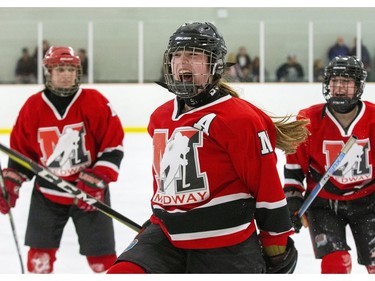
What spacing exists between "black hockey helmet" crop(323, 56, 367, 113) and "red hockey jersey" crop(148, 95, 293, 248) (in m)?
0.84

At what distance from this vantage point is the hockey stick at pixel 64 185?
2.45m

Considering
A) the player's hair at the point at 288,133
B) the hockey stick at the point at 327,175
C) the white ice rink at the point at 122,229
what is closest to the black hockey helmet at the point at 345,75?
the hockey stick at the point at 327,175

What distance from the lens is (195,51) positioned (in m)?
1.80

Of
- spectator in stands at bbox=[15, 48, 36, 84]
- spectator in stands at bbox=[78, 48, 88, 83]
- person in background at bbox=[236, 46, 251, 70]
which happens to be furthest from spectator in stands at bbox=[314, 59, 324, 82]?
spectator in stands at bbox=[15, 48, 36, 84]

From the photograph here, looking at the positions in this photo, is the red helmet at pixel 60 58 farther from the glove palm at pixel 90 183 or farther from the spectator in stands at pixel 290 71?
the spectator in stands at pixel 290 71

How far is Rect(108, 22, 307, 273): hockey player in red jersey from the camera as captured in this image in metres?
1.74

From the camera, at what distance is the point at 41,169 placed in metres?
2.52

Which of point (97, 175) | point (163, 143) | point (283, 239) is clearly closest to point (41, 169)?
point (97, 175)

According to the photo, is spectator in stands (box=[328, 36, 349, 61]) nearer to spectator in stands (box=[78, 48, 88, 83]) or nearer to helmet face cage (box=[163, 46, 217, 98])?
spectator in stands (box=[78, 48, 88, 83])

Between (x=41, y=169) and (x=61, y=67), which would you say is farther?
(x=61, y=67)

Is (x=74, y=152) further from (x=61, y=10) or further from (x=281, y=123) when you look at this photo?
(x=61, y=10)

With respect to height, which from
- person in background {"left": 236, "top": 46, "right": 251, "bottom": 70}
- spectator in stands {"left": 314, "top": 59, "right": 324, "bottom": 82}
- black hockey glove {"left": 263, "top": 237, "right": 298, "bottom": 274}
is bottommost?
black hockey glove {"left": 263, "top": 237, "right": 298, "bottom": 274}

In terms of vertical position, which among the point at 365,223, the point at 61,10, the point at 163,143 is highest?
the point at 61,10
